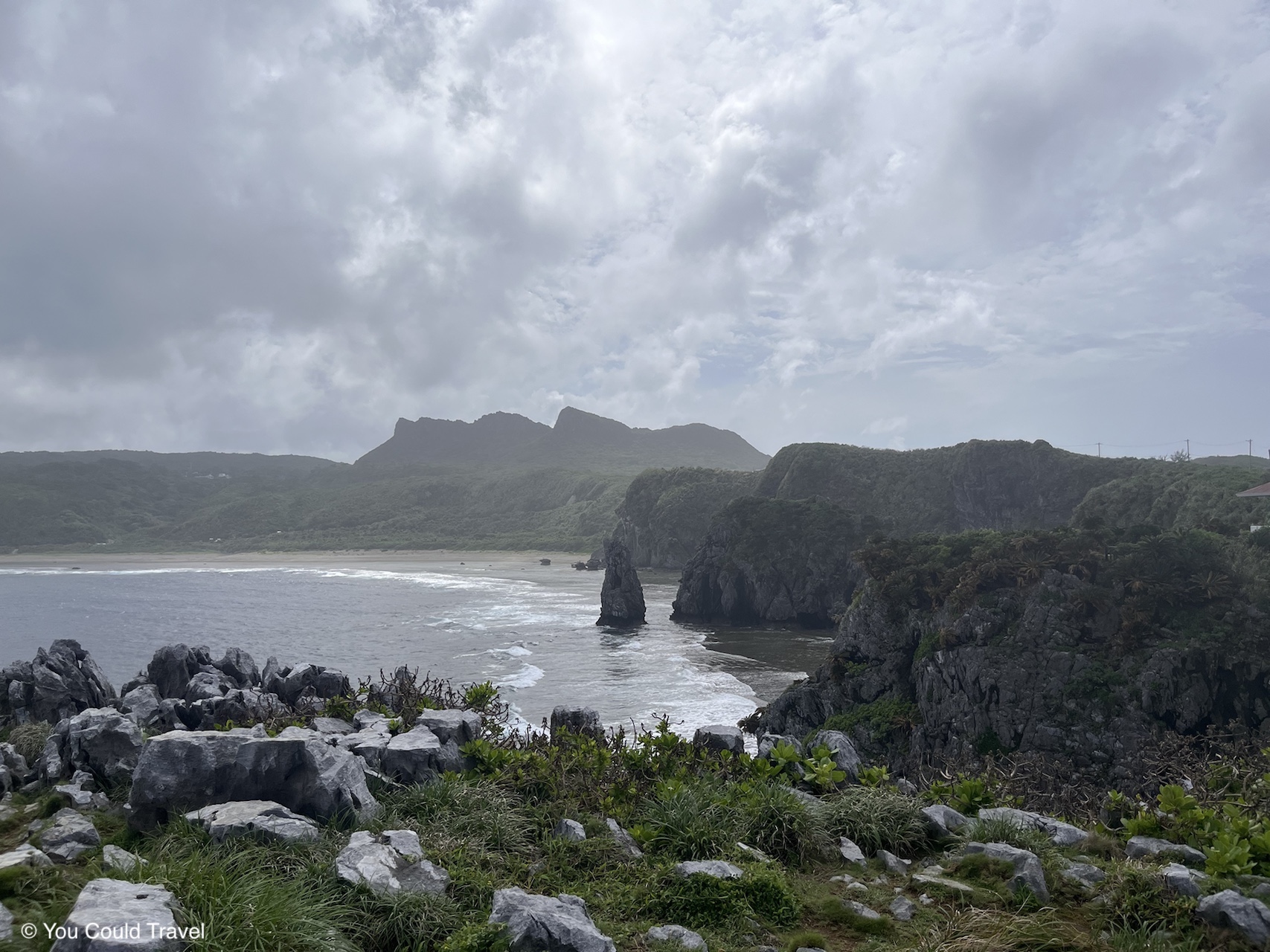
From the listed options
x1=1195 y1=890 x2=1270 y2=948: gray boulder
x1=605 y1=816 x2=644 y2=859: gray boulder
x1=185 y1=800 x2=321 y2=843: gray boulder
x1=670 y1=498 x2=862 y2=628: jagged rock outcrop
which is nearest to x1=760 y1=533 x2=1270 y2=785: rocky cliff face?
x1=605 y1=816 x2=644 y2=859: gray boulder

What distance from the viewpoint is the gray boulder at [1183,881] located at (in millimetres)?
6727

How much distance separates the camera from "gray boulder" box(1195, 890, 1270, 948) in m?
6.10

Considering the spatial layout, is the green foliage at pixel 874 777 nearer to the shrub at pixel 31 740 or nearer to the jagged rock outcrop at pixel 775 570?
the shrub at pixel 31 740

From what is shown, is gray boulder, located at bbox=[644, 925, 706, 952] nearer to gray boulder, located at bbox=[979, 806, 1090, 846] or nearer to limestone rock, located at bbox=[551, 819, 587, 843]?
limestone rock, located at bbox=[551, 819, 587, 843]

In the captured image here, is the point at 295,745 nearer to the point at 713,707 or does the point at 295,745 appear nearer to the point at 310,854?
the point at 310,854

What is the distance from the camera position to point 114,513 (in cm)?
19488

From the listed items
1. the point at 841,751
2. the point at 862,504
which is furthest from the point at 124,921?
the point at 862,504

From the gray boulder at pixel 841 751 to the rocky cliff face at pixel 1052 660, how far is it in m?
13.0

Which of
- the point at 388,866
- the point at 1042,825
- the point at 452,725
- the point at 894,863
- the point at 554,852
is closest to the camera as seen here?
the point at 388,866

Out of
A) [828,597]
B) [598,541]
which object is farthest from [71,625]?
[598,541]

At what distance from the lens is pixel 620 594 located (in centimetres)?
7156

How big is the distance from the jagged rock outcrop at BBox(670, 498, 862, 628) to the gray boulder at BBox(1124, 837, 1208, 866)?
229 ft

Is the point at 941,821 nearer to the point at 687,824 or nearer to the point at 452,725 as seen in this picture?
the point at 687,824

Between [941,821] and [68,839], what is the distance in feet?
30.4
